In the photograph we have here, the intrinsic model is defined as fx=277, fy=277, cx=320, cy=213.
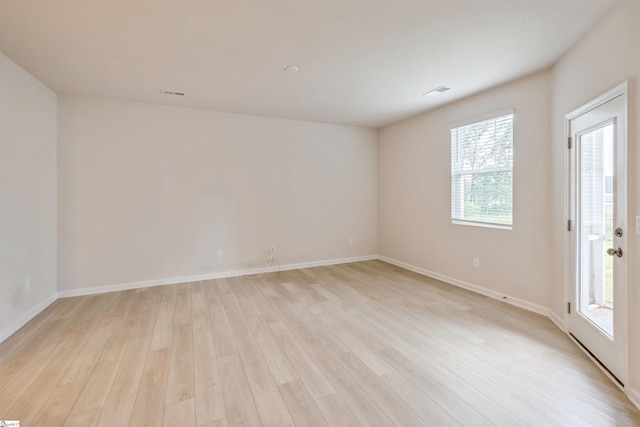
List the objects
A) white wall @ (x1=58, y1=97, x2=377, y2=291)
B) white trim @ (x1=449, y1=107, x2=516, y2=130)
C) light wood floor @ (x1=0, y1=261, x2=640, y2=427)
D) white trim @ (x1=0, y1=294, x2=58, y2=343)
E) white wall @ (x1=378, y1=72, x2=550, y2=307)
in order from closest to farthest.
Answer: light wood floor @ (x1=0, y1=261, x2=640, y2=427), white trim @ (x1=0, y1=294, x2=58, y2=343), white wall @ (x1=378, y1=72, x2=550, y2=307), white trim @ (x1=449, y1=107, x2=516, y2=130), white wall @ (x1=58, y1=97, x2=377, y2=291)

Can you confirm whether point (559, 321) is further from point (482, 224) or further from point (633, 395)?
point (482, 224)

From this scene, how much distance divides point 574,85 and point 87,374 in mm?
4592

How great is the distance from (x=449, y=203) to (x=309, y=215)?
233 centimetres

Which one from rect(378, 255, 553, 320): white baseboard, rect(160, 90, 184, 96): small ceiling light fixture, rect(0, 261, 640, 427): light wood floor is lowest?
rect(0, 261, 640, 427): light wood floor

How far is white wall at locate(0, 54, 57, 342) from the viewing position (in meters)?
2.56

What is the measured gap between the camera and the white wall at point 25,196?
2.56m

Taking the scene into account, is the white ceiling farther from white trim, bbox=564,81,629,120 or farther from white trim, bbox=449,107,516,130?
white trim, bbox=564,81,629,120

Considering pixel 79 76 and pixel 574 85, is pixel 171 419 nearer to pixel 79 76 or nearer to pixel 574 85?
pixel 79 76

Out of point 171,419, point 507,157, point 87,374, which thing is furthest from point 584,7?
point 87,374

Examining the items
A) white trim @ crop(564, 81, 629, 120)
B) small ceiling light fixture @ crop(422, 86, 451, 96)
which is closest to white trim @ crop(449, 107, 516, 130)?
small ceiling light fixture @ crop(422, 86, 451, 96)

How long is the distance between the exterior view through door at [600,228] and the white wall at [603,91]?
2.7 inches

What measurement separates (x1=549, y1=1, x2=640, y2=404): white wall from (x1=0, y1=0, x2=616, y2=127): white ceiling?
15 cm

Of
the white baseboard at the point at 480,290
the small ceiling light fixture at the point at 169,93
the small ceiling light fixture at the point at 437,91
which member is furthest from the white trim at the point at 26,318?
the small ceiling light fixture at the point at 437,91

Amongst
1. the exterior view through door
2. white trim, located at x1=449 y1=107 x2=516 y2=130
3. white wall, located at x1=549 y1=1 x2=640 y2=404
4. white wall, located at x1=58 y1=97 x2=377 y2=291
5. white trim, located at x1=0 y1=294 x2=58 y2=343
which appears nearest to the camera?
white wall, located at x1=549 y1=1 x2=640 y2=404
